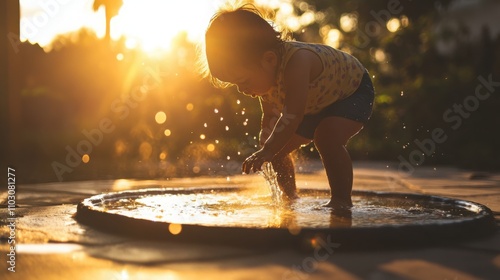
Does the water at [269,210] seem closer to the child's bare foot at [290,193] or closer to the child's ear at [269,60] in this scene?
the child's bare foot at [290,193]

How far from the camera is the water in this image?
2.76 metres

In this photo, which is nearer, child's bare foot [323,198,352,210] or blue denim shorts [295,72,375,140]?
child's bare foot [323,198,352,210]

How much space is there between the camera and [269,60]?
134 inches

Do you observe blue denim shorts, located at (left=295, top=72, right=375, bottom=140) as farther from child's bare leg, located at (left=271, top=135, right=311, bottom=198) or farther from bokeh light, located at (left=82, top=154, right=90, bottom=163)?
bokeh light, located at (left=82, top=154, right=90, bottom=163)

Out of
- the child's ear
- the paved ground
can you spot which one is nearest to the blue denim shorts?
the child's ear

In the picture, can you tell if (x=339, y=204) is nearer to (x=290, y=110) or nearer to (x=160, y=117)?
(x=290, y=110)

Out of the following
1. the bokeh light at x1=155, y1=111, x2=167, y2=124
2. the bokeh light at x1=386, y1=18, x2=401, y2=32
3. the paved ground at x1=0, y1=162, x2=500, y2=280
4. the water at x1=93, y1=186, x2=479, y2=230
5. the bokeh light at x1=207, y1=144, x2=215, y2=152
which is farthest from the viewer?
the bokeh light at x1=386, y1=18, x2=401, y2=32

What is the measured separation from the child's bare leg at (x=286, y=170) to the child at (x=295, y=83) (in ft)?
0.45

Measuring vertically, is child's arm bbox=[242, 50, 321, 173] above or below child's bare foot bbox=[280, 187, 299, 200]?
above

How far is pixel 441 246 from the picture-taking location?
97.7 inches

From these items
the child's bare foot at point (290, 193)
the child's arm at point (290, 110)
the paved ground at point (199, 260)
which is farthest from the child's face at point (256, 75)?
the paved ground at point (199, 260)

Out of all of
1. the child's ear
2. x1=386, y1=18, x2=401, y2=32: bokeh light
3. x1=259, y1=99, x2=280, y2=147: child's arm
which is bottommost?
x1=259, y1=99, x2=280, y2=147: child's arm

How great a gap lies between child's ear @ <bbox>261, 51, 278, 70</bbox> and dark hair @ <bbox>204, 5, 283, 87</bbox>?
0.03 meters

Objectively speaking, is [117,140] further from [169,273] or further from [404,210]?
[169,273]
